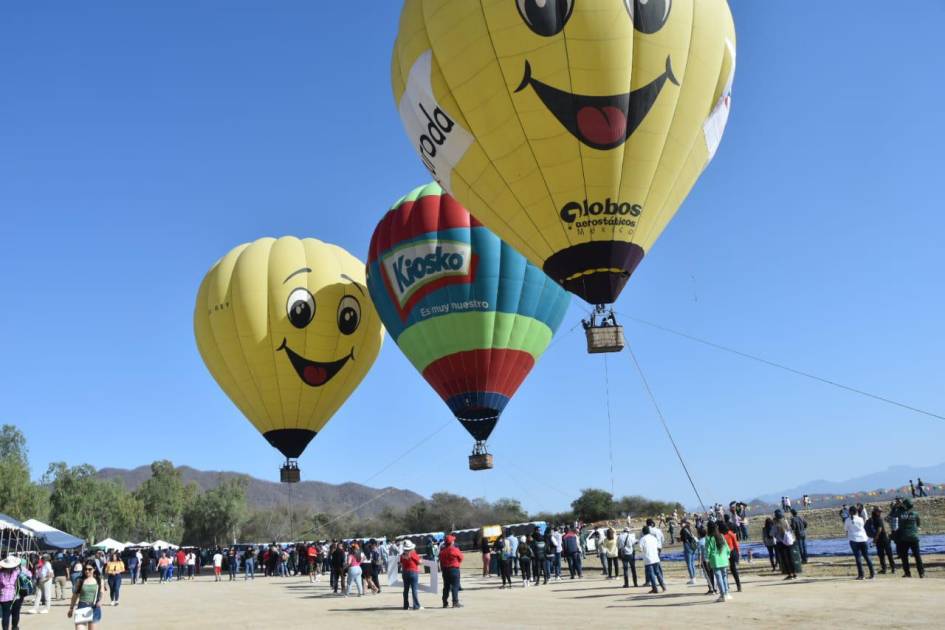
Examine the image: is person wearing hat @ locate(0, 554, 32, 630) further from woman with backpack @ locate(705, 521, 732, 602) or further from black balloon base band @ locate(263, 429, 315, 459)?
black balloon base band @ locate(263, 429, 315, 459)

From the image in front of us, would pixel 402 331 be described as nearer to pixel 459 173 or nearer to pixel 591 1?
pixel 459 173

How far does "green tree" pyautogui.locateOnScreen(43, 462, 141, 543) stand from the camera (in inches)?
2864

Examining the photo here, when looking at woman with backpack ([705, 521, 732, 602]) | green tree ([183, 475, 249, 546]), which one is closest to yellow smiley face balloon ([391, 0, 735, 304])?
woman with backpack ([705, 521, 732, 602])

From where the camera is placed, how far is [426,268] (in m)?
26.2

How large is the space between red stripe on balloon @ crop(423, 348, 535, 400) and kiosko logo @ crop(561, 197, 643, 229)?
A: 30.7 feet

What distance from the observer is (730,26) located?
1841 cm

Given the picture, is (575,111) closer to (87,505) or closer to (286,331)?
(286,331)

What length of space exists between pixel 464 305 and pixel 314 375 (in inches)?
312

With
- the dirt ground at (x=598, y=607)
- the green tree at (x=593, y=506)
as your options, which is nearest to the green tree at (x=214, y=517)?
the green tree at (x=593, y=506)

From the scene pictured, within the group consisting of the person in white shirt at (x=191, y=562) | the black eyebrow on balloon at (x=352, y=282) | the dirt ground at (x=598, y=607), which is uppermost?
the black eyebrow on balloon at (x=352, y=282)

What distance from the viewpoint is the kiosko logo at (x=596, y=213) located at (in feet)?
56.8

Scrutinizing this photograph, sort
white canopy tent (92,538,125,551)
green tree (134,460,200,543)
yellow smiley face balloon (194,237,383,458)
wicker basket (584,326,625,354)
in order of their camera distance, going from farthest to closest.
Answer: green tree (134,460,200,543)
white canopy tent (92,538,125,551)
yellow smiley face balloon (194,237,383,458)
wicker basket (584,326,625,354)

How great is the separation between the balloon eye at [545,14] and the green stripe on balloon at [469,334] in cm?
1127

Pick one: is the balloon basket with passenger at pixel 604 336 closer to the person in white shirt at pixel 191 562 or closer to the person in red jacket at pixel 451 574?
the person in red jacket at pixel 451 574
